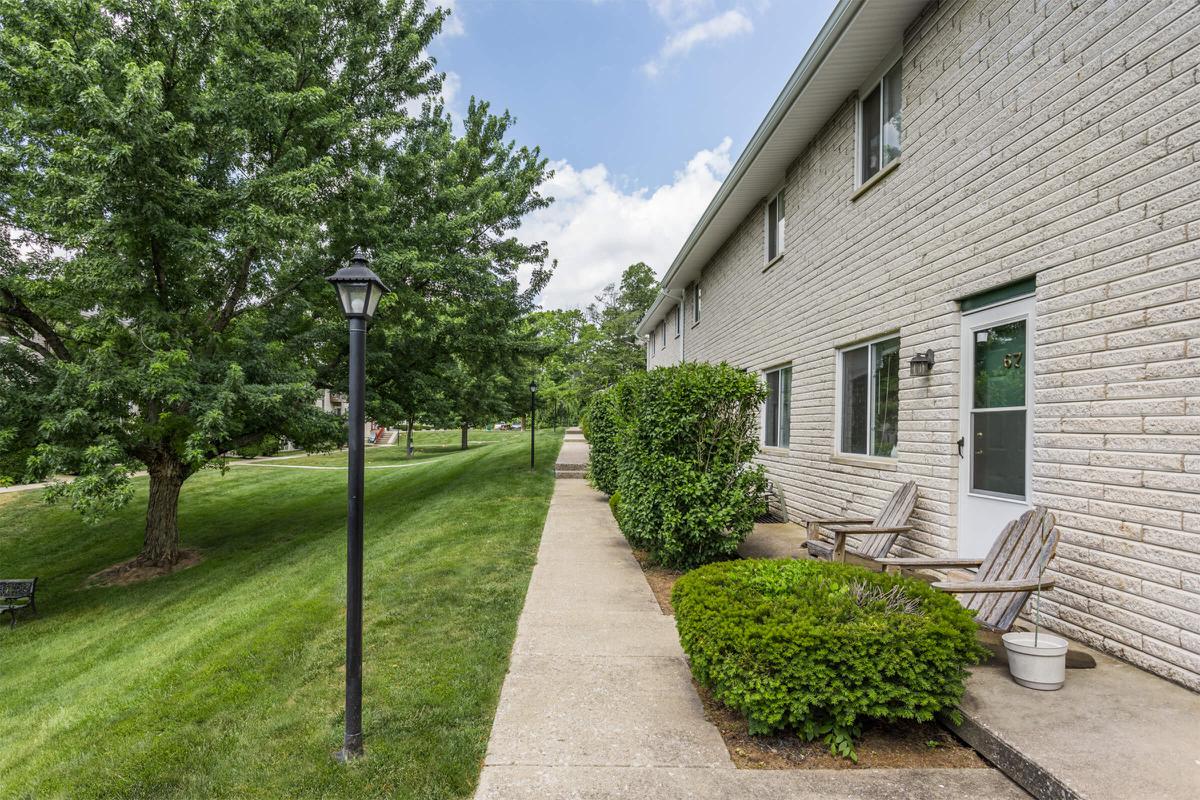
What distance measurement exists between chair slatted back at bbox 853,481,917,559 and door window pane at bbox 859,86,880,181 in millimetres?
3534

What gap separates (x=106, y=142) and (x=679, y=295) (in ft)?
39.0

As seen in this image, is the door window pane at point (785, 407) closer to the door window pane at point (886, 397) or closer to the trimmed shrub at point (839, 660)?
the door window pane at point (886, 397)

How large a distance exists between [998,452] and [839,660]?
2.74 metres

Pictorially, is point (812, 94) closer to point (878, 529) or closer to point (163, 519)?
point (878, 529)

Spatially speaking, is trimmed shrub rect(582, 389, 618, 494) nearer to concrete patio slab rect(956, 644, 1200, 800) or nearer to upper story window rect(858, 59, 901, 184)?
upper story window rect(858, 59, 901, 184)

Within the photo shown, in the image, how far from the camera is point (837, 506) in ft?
22.9

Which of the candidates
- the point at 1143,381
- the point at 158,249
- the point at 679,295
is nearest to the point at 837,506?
the point at 1143,381

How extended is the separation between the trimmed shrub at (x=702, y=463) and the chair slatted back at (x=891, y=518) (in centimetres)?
105

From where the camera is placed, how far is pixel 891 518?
17.4 feet

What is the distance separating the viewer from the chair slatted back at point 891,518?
5.20 metres

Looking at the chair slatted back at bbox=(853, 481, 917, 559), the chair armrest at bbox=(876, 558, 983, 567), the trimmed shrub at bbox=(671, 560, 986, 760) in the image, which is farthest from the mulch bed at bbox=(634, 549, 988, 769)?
the chair slatted back at bbox=(853, 481, 917, 559)

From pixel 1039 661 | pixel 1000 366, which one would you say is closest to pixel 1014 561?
pixel 1039 661

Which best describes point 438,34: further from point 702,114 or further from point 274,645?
point 274,645

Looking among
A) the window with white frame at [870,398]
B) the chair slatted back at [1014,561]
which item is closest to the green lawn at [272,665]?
the chair slatted back at [1014,561]
